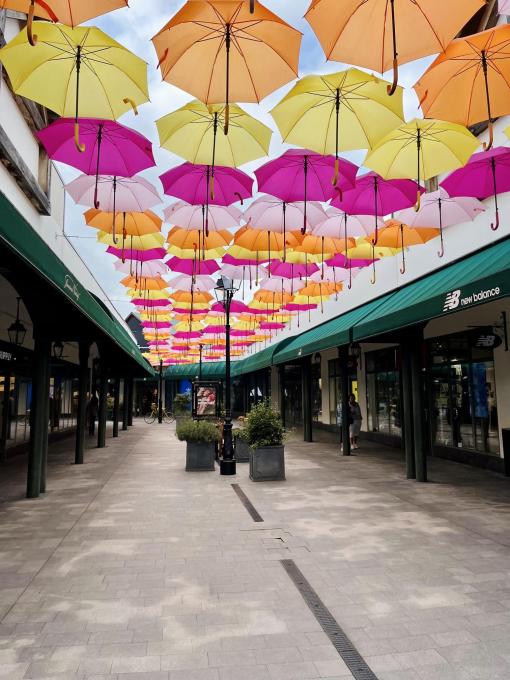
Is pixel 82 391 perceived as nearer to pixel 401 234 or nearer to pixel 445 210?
pixel 401 234

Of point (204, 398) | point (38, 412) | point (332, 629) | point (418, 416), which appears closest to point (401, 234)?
point (418, 416)

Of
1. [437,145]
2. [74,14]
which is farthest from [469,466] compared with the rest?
[74,14]

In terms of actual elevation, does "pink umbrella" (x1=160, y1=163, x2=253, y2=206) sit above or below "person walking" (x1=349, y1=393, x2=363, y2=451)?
above

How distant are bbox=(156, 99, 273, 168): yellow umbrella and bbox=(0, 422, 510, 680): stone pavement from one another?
558 centimetres

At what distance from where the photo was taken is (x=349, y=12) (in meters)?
5.04

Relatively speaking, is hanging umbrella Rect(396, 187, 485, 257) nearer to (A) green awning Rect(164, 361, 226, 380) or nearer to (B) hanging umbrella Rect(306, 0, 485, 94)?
(B) hanging umbrella Rect(306, 0, 485, 94)

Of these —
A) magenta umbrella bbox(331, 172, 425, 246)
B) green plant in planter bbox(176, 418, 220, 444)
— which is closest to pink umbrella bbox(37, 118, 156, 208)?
magenta umbrella bbox(331, 172, 425, 246)

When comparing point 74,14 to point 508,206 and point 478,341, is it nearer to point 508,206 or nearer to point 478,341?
point 508,206

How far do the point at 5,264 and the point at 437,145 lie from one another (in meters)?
6.76

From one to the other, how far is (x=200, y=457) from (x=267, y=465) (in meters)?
2.40

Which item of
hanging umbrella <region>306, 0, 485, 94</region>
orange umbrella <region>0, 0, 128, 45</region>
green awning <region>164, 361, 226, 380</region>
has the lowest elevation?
green awning <region>164, 361, 226, 380</region>

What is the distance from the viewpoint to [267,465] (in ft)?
36.6

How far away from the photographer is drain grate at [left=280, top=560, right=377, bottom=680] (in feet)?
11.4

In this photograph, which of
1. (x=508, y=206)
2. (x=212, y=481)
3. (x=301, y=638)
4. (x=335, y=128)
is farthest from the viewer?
(x=212, y=481)
